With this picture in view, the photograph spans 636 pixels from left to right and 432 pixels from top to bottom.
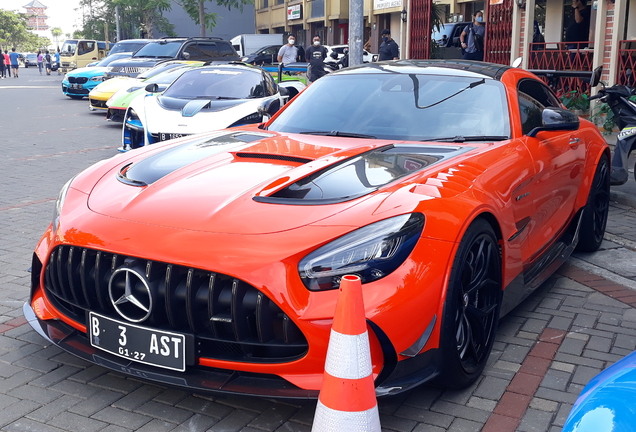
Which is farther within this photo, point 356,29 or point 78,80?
point 78,80

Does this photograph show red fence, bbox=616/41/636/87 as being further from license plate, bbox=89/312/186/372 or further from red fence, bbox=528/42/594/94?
license plate, bbox=89/312/186/372

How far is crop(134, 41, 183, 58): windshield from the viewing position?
18.6m

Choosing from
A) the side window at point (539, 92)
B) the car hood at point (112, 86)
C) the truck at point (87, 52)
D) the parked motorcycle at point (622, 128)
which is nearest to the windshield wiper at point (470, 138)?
the side window at point (539, 92)

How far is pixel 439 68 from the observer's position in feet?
14.7

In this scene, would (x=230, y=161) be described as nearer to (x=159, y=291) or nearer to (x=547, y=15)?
(x=159, y=291)

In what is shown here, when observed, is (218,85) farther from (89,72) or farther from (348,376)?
(89,72)

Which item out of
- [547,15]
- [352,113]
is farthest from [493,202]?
[547,15]

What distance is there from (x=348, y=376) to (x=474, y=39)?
14.3m

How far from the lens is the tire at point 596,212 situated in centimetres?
504

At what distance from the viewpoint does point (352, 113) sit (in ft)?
13.9

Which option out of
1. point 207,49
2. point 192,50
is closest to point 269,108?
point 192,50

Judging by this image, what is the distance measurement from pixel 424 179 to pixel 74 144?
9708 millimetres

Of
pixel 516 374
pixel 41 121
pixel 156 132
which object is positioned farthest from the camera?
pixel 41 121

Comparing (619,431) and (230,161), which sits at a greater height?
(230,161)
